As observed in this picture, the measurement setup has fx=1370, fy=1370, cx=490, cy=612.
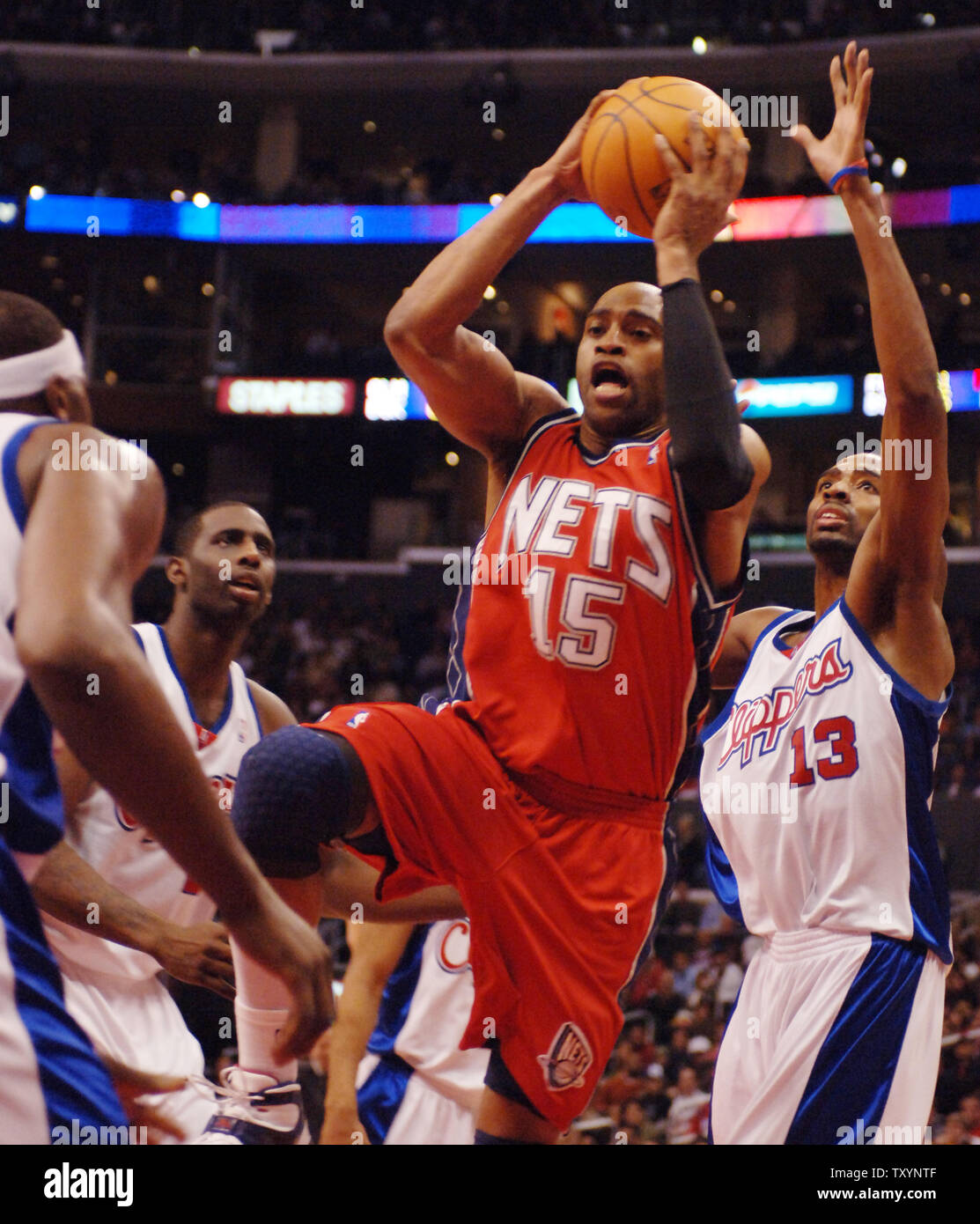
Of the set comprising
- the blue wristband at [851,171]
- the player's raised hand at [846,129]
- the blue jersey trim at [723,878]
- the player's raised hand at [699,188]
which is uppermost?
the player's raised hand at [846,129]

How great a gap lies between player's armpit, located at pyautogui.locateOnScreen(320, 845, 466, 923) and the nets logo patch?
0.59 metres

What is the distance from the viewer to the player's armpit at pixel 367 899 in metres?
3.79

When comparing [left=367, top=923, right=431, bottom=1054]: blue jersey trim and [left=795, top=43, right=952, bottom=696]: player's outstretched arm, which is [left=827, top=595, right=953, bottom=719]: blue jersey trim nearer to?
[left=795, top=43, right=952, bottom=696]: player's outstretched arm

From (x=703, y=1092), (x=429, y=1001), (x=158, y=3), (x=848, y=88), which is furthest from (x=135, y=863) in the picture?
(x=158, y=3)

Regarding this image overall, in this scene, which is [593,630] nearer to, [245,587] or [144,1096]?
[245,587]

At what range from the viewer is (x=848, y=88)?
3910 mm

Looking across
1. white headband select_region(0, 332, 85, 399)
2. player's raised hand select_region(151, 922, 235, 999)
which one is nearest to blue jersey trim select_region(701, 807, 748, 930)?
player's raised hand select_region(151, 922, 235, 999)

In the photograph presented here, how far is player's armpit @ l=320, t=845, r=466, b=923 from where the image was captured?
3785mm

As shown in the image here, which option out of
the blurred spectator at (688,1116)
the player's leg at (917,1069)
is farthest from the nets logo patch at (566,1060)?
the blurred spectator at (688,1116)

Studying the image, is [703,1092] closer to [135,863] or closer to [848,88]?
[135,863]

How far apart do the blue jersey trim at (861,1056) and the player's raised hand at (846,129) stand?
217 centimetres

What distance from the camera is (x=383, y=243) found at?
22.8 metres

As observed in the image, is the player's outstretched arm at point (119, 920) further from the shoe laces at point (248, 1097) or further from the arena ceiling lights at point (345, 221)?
the arena ceiling lights at point (345, 221)

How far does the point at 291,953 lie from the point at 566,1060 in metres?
1.49
